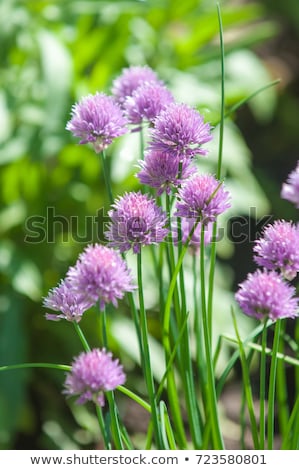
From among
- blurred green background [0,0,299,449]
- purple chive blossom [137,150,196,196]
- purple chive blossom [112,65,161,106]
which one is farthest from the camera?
blurred green background [0,0,299,449]

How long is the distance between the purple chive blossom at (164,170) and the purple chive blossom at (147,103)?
2.5 inches

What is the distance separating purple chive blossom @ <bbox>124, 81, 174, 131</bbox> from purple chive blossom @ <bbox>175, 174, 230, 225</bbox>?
104 mm

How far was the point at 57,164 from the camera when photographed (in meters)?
1.94

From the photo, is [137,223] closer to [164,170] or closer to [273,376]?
[164,170]

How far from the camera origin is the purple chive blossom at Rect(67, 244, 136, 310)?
0.51 metres

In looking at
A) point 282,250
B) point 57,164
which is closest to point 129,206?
point 282,250

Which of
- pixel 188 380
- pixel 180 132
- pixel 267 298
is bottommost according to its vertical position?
pixel 188 380

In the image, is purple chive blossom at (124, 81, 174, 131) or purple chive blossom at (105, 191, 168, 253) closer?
purple chive blossom at (105, 191, 168, 253)

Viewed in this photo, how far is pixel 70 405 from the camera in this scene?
181cm

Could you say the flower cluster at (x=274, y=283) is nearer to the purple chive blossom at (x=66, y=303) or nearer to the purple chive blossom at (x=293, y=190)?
the purple chive blossom at (x=293, y=190)

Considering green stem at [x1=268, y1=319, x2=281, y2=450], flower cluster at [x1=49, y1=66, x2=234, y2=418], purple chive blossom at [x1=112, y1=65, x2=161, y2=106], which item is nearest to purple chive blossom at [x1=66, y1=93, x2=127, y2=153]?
flower cluster at [x1=49, y1=66, x2=234, y2=418]

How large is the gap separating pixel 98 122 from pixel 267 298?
22 centimetres

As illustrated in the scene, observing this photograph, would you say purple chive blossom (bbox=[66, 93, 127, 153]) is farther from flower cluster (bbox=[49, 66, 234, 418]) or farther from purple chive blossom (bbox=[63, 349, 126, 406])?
purple chive blossom (bbox=[63, 349, 126, 406])

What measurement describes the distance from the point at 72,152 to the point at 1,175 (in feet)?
0.64
